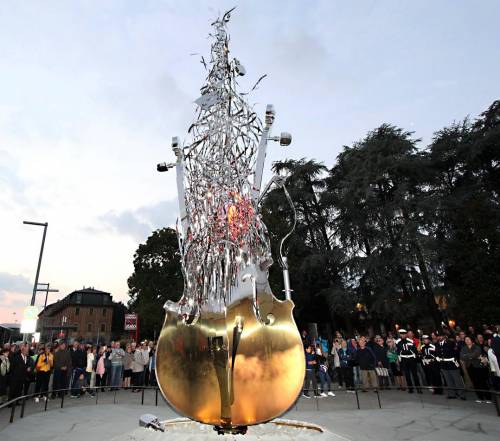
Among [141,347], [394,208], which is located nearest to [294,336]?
[141,347]

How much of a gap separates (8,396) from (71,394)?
8.16ft

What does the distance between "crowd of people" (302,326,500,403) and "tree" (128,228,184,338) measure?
16.0 m

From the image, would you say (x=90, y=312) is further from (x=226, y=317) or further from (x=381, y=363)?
(x=226, y=317)

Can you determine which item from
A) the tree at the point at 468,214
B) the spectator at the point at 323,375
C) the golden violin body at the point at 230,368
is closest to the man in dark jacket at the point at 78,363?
the spectator at the point at 323,375

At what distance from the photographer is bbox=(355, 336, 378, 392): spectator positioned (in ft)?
42.0

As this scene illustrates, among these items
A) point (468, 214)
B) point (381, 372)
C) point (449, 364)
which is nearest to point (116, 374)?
point (381, 372)

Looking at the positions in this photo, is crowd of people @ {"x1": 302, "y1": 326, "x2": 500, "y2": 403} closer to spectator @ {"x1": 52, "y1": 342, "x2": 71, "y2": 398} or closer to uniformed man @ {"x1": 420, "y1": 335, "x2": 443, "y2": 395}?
uniformed man @ {"x1": 420, "y1": 335, "x2": 443, "y2": 395}

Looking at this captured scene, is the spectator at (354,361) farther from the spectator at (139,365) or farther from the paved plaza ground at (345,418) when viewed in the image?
the spectator at (139,365)

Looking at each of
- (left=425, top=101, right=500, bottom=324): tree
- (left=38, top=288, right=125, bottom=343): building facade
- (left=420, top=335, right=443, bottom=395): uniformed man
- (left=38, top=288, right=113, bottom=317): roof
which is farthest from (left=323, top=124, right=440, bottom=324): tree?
(left=38, top=288, right=113, bottom=317): roof

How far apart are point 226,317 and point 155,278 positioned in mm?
27231

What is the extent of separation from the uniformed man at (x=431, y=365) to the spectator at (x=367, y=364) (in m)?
1.69

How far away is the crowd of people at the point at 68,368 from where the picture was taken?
1084cm

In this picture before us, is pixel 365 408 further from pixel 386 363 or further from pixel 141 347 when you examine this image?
pixel 141 347

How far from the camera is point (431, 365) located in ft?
40.2
